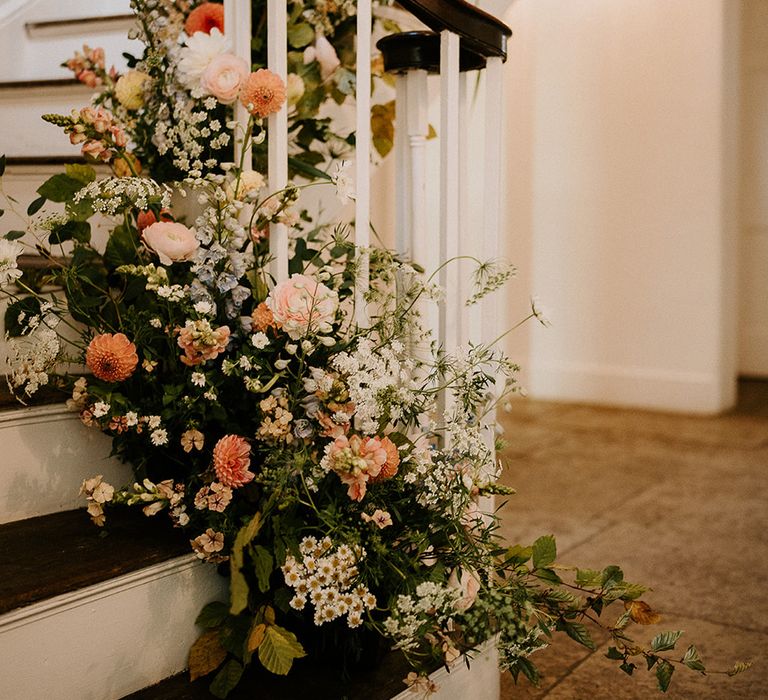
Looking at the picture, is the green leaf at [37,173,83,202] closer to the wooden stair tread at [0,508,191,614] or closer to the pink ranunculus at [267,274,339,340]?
the pink ranunculus at [267,274,339,340]

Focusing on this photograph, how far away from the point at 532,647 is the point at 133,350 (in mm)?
713

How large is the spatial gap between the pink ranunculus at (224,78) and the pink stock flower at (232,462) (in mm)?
504

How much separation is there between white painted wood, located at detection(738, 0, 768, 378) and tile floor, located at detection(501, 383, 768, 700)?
0.99 meters

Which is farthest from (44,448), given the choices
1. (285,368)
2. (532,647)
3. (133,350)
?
(532,647)

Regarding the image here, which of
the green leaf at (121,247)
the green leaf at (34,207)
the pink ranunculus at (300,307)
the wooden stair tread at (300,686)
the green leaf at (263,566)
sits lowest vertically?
the wooden stair tread at (300,686)

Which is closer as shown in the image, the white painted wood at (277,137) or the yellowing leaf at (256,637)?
the yellowing leaf at (256,637)

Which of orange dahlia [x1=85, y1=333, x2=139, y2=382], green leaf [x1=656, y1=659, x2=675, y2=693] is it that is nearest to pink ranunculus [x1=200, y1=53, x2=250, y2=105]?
orange dahlia [x1=85, y1=333, x2=139, y2=382]

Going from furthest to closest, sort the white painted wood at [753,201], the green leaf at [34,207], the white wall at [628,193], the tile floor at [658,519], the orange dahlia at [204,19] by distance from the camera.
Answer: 1. the white painted wood at [753,201]
2. the white wall at [628,193]
3. the tile floor at [658,519]
4. the orange dahlia at [204,19]
5. the green leaf at [34,207]

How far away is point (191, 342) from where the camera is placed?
50.7 inches

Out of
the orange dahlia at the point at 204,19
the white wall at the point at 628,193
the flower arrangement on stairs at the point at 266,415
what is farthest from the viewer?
the white wall at the point at 628,193

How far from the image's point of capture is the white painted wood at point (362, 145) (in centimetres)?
145

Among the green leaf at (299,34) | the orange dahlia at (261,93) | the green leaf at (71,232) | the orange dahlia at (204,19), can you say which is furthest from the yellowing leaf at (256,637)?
the green leaf at (299,34)

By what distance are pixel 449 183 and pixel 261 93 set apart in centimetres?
36

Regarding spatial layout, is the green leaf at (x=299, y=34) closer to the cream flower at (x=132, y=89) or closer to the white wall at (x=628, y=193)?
the cream flower at (x=132, y=89)
